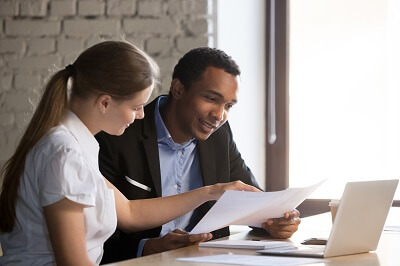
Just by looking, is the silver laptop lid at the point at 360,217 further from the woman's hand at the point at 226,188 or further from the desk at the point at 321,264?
the woman's hand at the point at 226,188

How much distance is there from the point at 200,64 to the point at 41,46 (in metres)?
1.24

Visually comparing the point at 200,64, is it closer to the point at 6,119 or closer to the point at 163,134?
the point at 163,134

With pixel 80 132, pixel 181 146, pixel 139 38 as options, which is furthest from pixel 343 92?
pixel 80 132

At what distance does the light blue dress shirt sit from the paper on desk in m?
0.46

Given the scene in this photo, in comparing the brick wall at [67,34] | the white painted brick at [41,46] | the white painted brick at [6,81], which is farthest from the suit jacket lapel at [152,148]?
the white painted brick at [6,81]

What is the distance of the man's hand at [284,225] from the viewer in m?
2.24

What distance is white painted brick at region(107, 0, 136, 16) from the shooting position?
142 inches

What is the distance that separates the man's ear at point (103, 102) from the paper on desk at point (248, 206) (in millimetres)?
364

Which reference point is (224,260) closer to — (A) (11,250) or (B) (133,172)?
(A) (11,250)

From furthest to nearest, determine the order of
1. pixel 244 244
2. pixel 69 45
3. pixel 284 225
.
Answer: pixel 69 45 → pixel 284 225 → pixel 244 244

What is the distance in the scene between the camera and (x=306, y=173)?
3838 millimetres

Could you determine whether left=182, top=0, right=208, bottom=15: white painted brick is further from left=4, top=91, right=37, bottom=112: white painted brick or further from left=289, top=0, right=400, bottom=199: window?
left=4, top=91, right=37, bottom=112: white painted brick

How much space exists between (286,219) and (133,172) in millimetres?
556

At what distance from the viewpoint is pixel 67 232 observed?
1.67m
